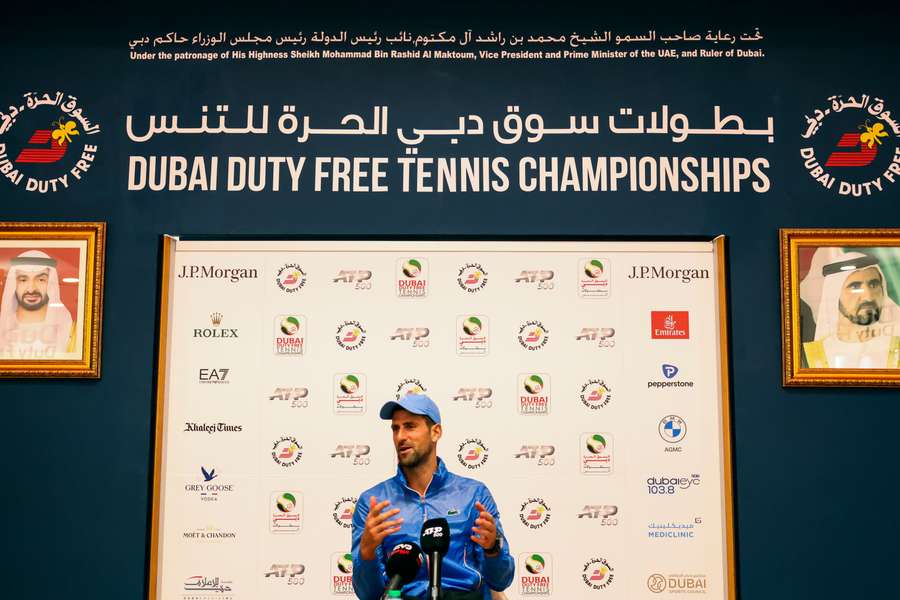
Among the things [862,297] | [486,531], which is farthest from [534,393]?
[862,297]

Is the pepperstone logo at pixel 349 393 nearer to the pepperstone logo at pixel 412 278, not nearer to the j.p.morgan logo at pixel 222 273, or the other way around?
the pepperstone logo at pixel 412 278

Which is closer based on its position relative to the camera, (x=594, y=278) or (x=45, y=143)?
(x=594, y=278)

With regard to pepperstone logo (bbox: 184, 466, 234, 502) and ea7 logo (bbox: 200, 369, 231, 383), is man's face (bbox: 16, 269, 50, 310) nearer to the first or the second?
ea7 logo (bbox: 200, 369, 231, 383)

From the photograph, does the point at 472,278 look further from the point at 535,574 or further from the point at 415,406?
the point at 535,574

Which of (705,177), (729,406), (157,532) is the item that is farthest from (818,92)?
(157,532)

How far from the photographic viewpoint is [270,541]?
2.96 m

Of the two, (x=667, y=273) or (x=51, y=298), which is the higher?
(x=667, y=273)

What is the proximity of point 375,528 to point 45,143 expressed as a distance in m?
1.89

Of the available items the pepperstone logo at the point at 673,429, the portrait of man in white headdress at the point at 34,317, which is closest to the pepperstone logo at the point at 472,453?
the pepperstone logo at the point at 673,429

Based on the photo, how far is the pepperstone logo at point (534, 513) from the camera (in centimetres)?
297

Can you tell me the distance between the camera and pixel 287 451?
3002 mm

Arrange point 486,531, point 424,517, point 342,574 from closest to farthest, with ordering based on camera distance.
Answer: point 486,531, point 424,517, point 342,574

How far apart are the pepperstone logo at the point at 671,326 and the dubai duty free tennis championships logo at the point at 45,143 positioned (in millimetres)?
2164

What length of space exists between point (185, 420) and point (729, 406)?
192cm
